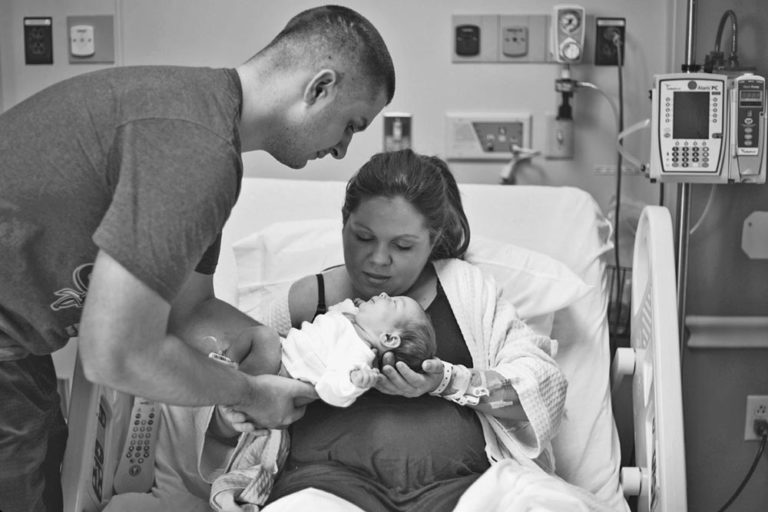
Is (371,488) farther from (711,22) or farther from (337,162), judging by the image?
(711,22)

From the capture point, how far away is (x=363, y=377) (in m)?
1.63

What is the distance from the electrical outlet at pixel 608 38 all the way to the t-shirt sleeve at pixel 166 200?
5.90ft

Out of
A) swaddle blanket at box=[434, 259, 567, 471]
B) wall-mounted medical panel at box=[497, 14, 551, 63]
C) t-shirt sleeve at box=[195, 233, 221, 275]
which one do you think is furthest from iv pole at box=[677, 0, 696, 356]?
t-shirt sleeve at box=[195, 233, 221, 275]

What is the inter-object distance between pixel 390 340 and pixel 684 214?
1.27 metres

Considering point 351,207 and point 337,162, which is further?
point 337,162

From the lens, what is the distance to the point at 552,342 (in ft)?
6.86

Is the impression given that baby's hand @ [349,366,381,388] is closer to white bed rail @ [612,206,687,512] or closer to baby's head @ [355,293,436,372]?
baby's head @ [355,293,436,372]

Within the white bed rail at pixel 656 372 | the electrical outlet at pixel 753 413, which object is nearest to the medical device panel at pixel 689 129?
the white bed rail at pixel 656 372

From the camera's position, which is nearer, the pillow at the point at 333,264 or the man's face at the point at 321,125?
the man's face at the point at 321,125

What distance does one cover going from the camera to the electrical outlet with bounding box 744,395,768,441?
287cm

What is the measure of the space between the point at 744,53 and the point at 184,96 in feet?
6.61

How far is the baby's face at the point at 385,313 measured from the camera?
1.77 meters

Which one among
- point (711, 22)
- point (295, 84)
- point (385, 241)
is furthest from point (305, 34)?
point (711, 22)

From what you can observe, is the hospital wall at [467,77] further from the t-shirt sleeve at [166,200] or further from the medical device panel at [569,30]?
the t-shirt sleeve at [166,200]
